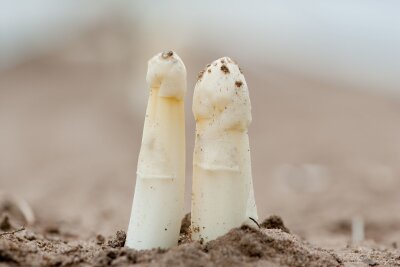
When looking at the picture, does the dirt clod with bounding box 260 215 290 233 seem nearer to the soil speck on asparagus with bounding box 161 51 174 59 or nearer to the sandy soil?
the sandy soil

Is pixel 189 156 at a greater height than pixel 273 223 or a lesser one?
greater

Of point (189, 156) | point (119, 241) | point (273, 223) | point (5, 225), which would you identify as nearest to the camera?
point (119, 241)

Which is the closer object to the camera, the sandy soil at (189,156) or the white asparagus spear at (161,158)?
the white asparagus spear at (161,158)

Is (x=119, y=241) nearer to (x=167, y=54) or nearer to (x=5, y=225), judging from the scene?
(x=167, y=54)

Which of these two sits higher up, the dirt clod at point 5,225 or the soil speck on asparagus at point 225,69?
the soil speck on asparagus at point 225,69

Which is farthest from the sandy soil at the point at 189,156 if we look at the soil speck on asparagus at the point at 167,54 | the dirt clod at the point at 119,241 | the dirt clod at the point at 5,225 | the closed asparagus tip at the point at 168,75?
the soil speck on asparagus at the point at 167,54

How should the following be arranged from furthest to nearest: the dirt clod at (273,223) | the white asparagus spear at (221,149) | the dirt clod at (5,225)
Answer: the dirt clod at (5,225), the dirt clod at (273,223), the white asparagus spear at (221,149)

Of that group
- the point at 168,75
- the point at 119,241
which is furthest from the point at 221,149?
the point at 119,241

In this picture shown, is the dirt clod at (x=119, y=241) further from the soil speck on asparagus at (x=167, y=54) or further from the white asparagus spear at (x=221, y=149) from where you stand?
the soil speck on asparagus at (x=167, y=54)
